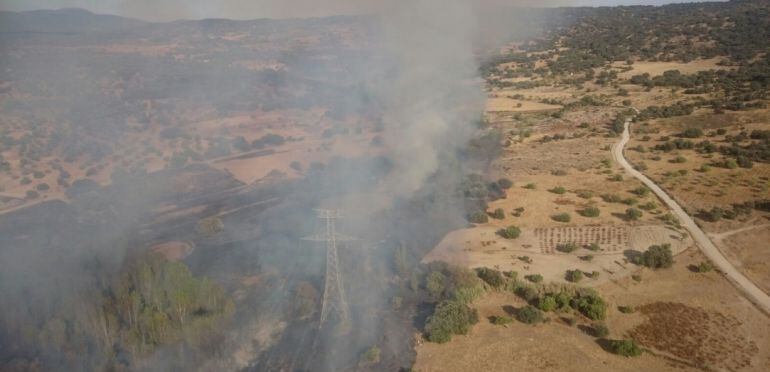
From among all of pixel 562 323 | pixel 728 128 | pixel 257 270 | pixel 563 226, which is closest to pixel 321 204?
pixel 257 270

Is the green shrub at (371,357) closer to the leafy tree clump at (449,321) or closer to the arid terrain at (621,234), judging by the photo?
the arid terrain at (621,234)

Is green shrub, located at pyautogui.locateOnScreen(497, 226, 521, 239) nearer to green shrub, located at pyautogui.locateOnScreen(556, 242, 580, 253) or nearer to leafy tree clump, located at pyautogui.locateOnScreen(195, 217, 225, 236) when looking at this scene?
green shrub, located at pyautogui.locateOnScreen(556, 242, 580, 253)

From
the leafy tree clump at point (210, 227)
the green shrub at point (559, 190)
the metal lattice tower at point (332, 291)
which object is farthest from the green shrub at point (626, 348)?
the leafy tree clump at point (210, 227)

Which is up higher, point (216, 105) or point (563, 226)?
point (216, 105)

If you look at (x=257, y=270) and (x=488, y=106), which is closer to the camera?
(x=257, y=270)

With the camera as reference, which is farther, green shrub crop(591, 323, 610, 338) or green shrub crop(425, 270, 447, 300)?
green shrub crop(425, 270, 447, 300)

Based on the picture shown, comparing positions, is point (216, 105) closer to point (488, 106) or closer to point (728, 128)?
point (488, 106)

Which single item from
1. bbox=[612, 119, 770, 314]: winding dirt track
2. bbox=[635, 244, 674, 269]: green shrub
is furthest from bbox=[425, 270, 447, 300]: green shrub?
bbox=[612, 119, 770, 314]: winding dirt track

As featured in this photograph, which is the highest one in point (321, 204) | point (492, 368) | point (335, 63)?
point (335, 63)
